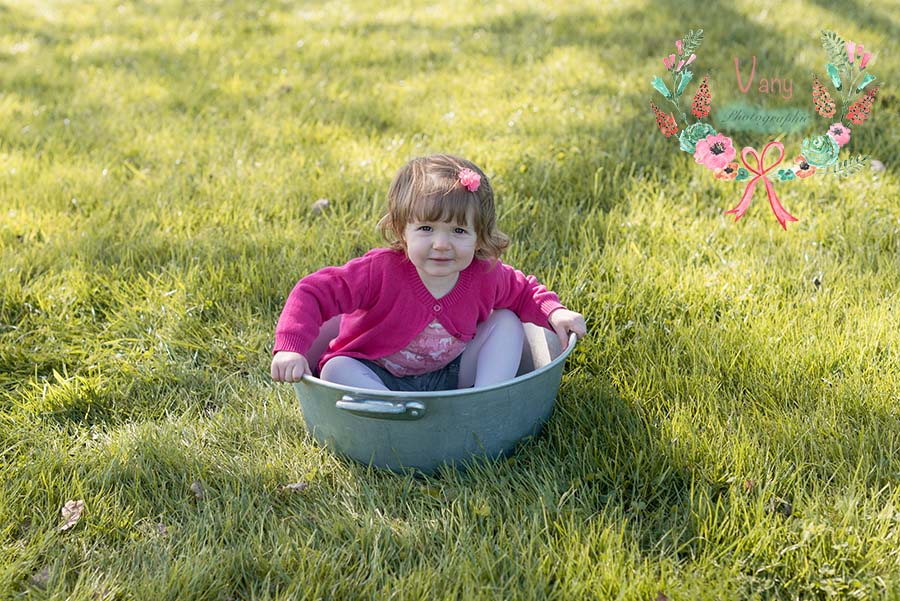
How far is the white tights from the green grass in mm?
199

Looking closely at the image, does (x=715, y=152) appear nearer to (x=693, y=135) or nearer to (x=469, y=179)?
(x=693, y=135)

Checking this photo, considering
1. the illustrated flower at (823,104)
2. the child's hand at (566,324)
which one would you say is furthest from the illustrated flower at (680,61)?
the child's hand at (566,324)

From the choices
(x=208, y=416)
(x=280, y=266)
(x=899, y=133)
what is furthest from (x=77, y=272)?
(x=899, y=133)

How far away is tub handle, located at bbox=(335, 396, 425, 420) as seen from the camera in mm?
2002

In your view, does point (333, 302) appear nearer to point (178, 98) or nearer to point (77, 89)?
point (178, 98)

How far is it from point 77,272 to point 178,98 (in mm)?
2176

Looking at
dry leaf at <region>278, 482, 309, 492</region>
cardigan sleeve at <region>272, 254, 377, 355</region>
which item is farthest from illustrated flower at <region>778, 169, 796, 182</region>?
dry leaf at <region>278, 482, 309, 492</region>

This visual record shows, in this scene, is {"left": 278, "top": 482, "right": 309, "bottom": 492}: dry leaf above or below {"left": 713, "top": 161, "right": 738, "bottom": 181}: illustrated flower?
below

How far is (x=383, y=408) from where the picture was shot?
2.00 meters

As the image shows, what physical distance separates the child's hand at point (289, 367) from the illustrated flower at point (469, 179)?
64 cm

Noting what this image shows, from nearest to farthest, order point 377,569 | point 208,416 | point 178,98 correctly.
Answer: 1. point 377,569
2. point 208,416
3. point 178,98

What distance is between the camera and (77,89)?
5203 millimetres

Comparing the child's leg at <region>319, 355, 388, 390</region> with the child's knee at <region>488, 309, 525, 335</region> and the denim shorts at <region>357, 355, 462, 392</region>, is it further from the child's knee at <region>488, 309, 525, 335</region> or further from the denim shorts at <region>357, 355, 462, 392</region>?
the child's knee at <region>488, 309, 525, 335</region>

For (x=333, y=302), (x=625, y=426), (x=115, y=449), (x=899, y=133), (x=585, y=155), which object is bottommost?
(x=115, y=449)
